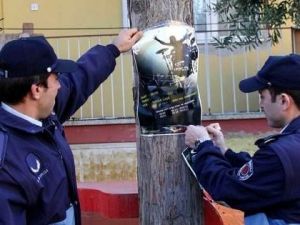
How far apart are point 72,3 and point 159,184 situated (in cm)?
706

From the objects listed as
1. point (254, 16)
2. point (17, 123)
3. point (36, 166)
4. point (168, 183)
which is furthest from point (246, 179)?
point (254, 16)

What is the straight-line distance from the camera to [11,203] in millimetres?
2658

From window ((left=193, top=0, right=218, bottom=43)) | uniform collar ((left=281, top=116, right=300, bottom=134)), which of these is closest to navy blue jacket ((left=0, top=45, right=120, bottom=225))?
uniform collar ((left=281, top=116, right=300, bottom=134))

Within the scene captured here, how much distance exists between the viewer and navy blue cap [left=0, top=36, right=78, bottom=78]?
9.31 ft

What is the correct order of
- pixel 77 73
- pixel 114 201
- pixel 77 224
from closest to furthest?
pixel 77 224
pixel 77 73
pixel 114 201

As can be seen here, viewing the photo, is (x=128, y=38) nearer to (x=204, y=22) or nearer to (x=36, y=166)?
(x=36, y=166)

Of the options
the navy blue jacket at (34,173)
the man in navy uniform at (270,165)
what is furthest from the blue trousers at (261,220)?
the navy blue jacket at (34,173)

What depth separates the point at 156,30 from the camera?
126 inches

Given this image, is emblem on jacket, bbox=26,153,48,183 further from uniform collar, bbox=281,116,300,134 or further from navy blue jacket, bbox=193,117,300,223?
uniform collar, bbox=281,116,300,134

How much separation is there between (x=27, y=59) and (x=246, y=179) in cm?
109

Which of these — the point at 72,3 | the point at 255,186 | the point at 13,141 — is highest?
the point at 72,3

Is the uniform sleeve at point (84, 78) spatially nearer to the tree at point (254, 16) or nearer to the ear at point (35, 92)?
the ear at point (35, 92)

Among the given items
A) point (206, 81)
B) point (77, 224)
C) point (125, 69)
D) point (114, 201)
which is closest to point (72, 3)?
point (125, 69)

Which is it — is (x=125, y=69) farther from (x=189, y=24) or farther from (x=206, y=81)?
(x=189, y=24)
